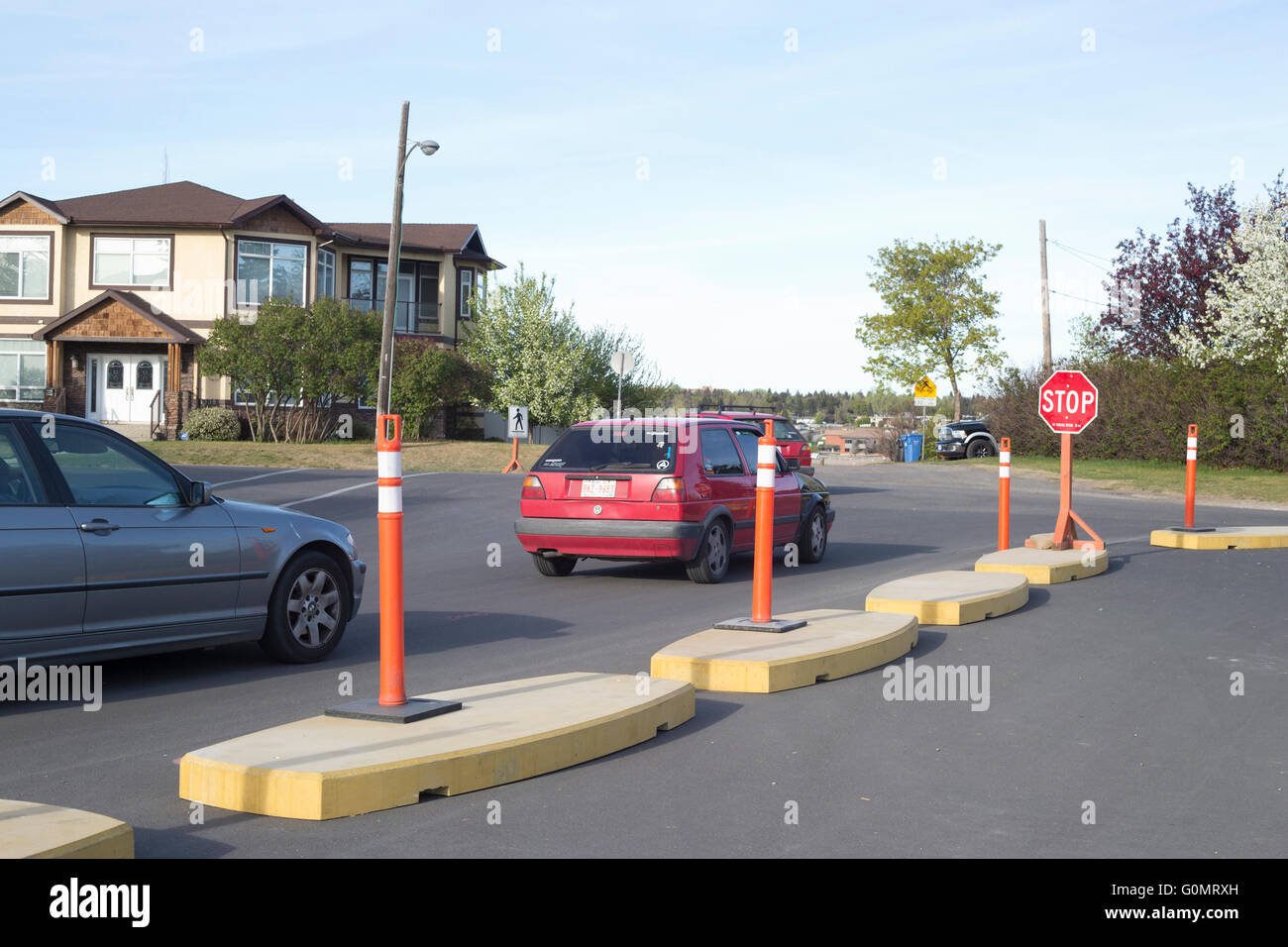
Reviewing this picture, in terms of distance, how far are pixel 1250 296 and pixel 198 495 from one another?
114 ft

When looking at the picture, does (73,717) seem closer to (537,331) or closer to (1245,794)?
(1245,794)

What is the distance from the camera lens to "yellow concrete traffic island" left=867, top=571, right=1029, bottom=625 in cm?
962

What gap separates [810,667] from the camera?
24.3ft

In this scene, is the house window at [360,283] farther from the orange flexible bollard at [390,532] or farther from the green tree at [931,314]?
the orange flexible bollard at [390,532]

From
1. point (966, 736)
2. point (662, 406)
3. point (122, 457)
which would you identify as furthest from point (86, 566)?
point (662, 406)

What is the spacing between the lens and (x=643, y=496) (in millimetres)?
11469

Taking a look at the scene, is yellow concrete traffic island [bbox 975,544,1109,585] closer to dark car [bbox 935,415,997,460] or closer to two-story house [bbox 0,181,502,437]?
dark car [bbox 935,415,997,460]

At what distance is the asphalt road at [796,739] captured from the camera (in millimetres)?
4598

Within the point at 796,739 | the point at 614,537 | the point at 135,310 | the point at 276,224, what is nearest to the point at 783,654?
the point at 796,739

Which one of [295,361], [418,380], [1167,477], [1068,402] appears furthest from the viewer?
[418,380]

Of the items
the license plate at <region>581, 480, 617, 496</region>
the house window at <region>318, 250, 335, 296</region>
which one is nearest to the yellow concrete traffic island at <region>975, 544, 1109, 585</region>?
the license plate at <region>581, 480, 617, 496</region>

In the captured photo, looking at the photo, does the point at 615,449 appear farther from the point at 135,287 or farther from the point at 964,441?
the point at 135,287

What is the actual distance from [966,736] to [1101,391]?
3407 centimetres

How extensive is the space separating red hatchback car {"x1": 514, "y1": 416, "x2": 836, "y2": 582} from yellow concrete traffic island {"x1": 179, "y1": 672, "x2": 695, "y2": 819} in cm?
507
